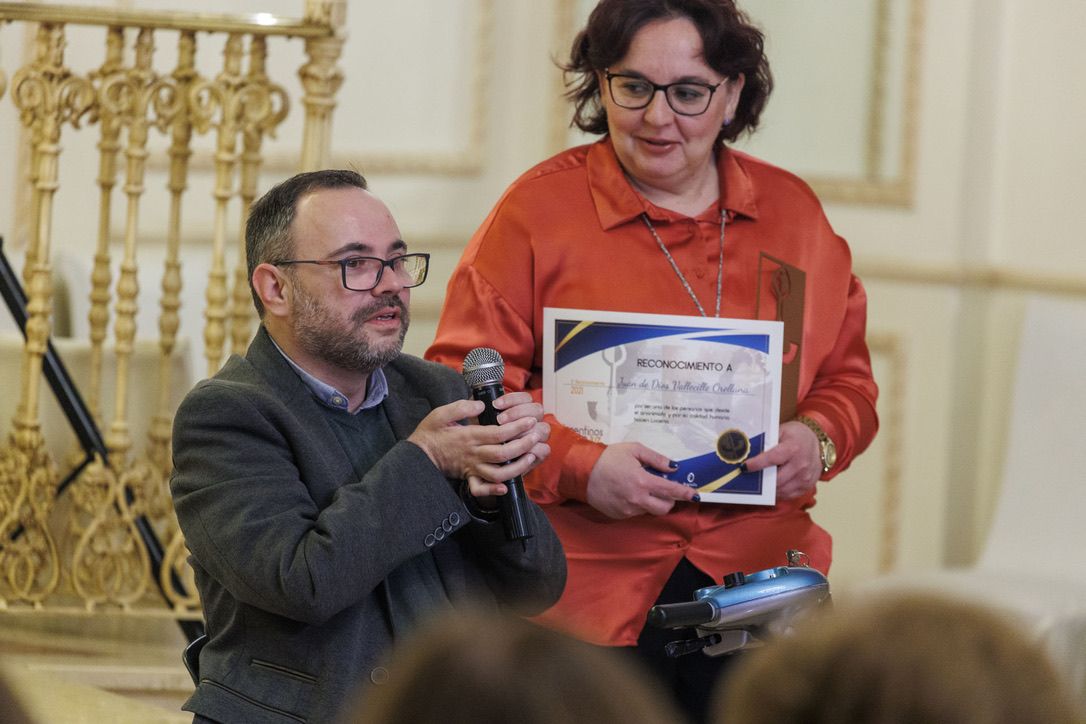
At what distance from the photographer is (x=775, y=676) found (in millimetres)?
879

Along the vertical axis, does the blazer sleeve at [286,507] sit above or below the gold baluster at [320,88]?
below

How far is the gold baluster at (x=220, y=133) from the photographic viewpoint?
374 cm

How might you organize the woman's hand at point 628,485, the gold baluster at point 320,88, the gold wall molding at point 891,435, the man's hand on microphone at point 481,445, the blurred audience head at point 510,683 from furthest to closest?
the gold wall molding at point 891,435, the gold baluster at point 320,88, the woman's hand at point 628,485, the man's hand on microphone at point 481,445, the blurred audience head at point 510,683

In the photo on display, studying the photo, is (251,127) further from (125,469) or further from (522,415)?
(522,415)

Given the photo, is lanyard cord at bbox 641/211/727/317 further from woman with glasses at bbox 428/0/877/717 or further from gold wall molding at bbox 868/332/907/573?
gold wall molding at bbox 868/332/907/573

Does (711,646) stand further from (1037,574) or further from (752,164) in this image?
(1037,574)

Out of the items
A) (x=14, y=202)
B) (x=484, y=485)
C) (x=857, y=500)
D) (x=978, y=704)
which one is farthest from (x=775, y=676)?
(x=14, y=202)

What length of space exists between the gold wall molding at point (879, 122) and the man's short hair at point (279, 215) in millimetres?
3136

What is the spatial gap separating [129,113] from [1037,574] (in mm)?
2982

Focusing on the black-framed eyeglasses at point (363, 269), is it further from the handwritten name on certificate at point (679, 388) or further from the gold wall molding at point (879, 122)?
the gold wall molding at point (879, 122)

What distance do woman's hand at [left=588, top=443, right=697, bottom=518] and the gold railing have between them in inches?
64.6

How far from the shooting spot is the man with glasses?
1994mm

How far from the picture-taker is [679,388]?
245 centimetres

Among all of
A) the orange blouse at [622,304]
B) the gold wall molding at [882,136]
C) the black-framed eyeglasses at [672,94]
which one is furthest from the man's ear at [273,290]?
the gold wall molding at [882,136]
